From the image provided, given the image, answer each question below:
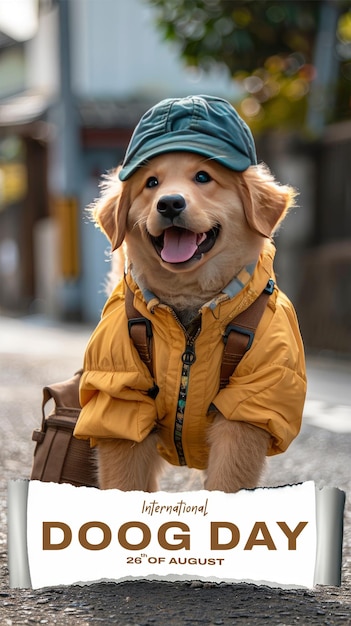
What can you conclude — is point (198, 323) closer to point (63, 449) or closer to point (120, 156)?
point (63, 449)

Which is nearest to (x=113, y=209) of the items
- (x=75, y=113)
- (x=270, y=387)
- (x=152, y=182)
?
(x=152, y=182)

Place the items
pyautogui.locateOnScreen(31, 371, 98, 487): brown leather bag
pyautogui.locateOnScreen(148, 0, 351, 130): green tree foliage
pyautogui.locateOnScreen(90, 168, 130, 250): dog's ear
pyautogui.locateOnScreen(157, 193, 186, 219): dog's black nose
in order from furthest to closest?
pyautogui.locateOnScreen(148, 0, 351, 130): green tree foliage, pyautogui.locateOnScreen(31, 371, 98, 487): brown leather bag, pyautogui.locateOnScreen(90, 168, 130, 250): dog's ear, pyautogui.locateOnScreen(157, 193, 186, 219): dog's black nose

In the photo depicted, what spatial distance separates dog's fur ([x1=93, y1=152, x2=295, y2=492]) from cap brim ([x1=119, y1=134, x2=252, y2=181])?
30 millimetres

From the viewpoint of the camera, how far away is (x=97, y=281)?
14516 millimetres

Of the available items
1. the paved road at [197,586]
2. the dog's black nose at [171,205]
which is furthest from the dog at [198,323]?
the paved road at [197,586]

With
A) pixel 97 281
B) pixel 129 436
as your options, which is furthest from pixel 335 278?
pixel 97 281

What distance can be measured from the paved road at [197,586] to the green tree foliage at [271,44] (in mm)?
3080

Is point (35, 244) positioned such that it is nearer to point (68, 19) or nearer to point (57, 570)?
point (68, 19)

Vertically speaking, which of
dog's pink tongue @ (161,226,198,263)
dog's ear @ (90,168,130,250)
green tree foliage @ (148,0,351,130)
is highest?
green tree foliage @ (148,0,351,130)

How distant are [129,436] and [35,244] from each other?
53.8 feet

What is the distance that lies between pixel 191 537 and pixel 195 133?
1.11 meters

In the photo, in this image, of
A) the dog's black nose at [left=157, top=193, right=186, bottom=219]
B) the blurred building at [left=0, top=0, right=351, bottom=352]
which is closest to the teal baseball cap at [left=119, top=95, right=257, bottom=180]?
the dog's black nose at [left=157, top=193, right=186, bottom=219]

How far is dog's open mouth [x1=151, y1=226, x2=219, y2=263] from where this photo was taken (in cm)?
268

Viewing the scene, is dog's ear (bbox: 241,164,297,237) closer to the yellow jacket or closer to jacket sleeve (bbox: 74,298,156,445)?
the yellow jacket
